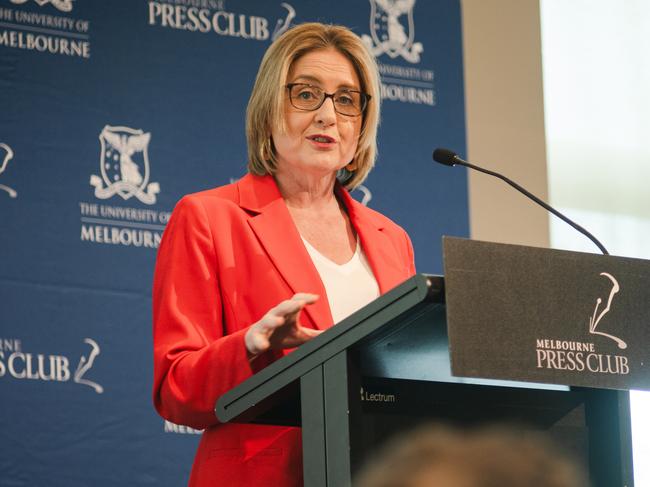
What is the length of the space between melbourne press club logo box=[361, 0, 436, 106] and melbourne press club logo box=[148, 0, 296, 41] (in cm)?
38

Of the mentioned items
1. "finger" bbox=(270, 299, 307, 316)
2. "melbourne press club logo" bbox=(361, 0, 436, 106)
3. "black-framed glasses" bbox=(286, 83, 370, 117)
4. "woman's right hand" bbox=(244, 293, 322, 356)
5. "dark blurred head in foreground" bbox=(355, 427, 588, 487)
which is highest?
"melbourne press club logo" bbox=(361, 0, 436, 106)

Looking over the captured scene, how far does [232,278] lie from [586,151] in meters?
3.21

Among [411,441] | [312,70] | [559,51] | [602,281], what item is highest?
[559,51]

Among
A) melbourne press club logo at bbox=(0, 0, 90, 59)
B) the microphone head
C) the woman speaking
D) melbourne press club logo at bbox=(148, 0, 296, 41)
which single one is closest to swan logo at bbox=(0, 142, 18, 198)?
melbourne press club logo at bbox=(0, 0, 90, 59)

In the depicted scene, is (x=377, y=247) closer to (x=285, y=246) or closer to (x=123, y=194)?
(x=285, y=246)

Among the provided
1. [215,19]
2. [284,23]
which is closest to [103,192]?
[215,19]

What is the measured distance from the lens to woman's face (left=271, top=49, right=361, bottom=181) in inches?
94.5

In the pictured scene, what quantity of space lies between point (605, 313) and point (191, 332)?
74cm

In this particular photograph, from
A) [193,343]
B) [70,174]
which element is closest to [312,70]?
[193,343]

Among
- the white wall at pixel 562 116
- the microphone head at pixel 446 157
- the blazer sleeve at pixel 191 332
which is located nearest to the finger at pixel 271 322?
the blazer sleeve at pixel 191 332

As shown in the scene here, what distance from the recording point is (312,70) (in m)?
2.43

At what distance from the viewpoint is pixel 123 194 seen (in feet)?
12.3

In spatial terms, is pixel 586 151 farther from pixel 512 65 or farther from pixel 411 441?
pixel 411 441

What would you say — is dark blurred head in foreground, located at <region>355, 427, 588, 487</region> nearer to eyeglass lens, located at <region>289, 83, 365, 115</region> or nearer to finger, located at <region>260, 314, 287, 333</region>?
finger, located at <region>260, 314, 287, 333</region>
